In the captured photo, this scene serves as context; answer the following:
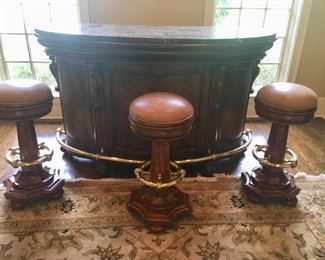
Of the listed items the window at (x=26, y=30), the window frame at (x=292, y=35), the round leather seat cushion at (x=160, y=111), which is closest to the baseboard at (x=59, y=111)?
the window at (x=26, y=30)

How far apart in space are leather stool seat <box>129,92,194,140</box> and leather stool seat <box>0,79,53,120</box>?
538 millimetres

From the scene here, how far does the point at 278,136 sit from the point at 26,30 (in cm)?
245

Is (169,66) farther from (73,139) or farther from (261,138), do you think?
(261,138)

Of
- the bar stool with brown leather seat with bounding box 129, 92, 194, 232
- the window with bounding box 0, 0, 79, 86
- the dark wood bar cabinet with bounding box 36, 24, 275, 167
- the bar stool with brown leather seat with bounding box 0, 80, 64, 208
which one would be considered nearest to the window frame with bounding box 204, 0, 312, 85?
the dark wood bar cabinet with bounding box 36, 24, 275, 167

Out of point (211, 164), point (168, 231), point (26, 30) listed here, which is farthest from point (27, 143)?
point (26, 30)

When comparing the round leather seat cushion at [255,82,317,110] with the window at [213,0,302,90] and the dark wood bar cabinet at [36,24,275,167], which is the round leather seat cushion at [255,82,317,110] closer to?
the dark wood bar cabinet at [36,24,275,167]

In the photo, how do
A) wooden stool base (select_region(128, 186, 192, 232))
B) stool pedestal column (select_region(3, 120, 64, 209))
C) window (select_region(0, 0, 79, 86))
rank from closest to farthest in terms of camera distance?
wooden stool base (select_region(128, 186, 192, 232)) < stool pedestal column (select_region(3, 120, 64, 209)) < window (select_region(0, 0, 79, 86))

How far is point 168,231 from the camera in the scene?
1.53 meters

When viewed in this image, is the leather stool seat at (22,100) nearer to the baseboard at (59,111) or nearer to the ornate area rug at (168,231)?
the ornate area rug at (168,231)

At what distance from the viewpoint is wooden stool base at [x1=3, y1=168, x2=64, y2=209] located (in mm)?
1631

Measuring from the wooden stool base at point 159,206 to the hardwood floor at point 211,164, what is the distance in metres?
0.41

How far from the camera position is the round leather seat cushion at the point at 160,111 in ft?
4.17

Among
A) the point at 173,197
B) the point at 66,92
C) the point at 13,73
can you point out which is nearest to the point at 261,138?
the point at 173,197

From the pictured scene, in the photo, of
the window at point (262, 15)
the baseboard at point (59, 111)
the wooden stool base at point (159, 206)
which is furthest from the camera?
the baseboard at point (59, 111)
